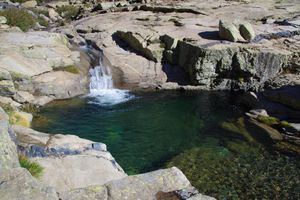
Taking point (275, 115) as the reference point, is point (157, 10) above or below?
above

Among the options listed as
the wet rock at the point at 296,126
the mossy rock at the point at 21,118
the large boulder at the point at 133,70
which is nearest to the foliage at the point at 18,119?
the mossy rock at the point at 21,118

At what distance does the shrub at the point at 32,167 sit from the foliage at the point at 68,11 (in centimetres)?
3957

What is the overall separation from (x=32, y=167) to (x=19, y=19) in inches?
1190

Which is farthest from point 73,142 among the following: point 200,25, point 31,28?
point 31,28

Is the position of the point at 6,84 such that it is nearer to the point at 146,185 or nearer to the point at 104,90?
the point at 104,90

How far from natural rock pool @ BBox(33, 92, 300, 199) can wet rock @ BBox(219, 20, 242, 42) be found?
4968mm

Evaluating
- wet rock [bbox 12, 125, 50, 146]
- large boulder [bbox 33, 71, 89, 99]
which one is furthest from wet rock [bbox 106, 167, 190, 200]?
large boulder [bbox 33, 71, 89, 99]

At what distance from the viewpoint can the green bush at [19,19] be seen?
3904 cm

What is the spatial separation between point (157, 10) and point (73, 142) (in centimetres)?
3033

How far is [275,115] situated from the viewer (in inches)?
1059

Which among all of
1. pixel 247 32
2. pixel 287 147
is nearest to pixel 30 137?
pixel 287 147

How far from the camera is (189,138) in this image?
24047 millimetres

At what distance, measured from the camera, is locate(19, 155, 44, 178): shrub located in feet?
40.0

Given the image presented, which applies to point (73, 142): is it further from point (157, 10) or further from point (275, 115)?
point (157, 10)
